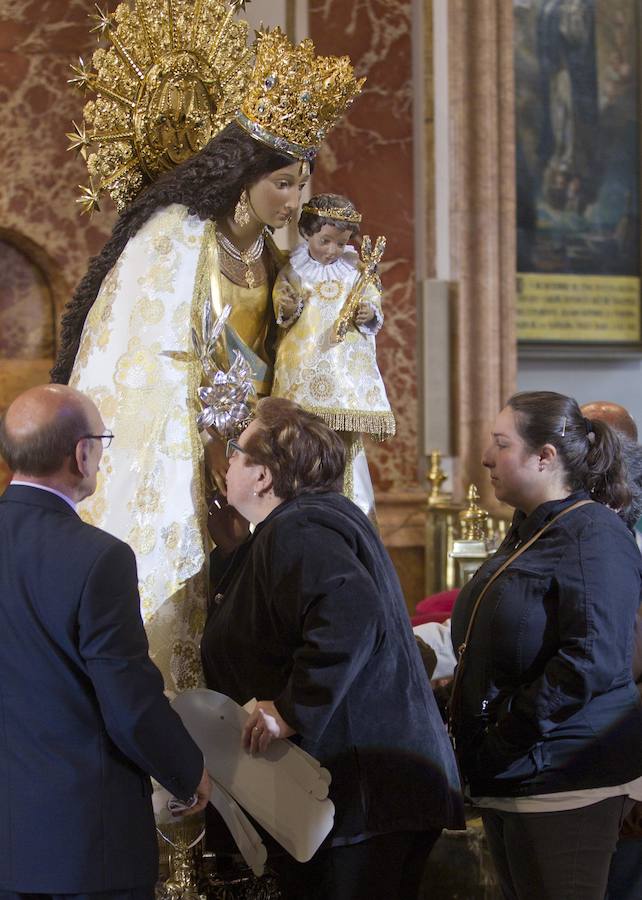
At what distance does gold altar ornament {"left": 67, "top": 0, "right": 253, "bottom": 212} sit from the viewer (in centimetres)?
384

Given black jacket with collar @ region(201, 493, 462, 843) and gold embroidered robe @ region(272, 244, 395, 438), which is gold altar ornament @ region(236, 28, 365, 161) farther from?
black jacket with collar @ region(201, 493, 462, 843)

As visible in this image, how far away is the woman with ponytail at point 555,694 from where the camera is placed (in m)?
2.69

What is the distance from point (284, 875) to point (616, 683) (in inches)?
33.9

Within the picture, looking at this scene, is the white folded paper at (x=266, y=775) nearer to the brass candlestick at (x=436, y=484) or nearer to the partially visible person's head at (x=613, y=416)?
the partially visible person's head at (x=613, y=416)

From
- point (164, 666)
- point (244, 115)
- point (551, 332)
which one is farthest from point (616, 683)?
point (551, 332)

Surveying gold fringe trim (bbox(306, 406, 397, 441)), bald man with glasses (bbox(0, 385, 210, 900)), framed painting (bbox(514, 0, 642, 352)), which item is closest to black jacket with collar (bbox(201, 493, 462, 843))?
bald man with glasses (bbox(0, 385, 210, 900))

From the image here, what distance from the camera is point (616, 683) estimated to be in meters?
2.80

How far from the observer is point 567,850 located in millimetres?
2748

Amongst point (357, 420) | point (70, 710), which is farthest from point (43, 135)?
point (70, 710)

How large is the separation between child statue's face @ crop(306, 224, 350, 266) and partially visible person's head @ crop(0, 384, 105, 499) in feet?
4.81

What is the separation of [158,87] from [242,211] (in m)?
0.50

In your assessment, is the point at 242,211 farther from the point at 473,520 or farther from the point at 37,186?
the point at 37,186

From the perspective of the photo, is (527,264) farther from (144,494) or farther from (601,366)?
(144,494)

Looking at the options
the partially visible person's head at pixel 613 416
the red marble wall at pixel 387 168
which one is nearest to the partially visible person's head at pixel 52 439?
the partially visible person's head at pixel 613 416
